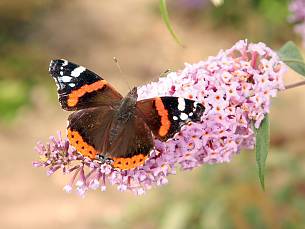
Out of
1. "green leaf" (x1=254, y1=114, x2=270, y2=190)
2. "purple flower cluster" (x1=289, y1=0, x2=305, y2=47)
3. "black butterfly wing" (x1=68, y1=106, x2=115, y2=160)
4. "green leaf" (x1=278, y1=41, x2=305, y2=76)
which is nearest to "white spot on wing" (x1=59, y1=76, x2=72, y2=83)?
"black butterfly wing" (x1=68, y1=106, x2=115, y2=160)

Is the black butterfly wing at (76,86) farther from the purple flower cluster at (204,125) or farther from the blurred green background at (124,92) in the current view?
the blurred green background at (124,92)

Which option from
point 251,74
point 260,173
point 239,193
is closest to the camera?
point 260,173

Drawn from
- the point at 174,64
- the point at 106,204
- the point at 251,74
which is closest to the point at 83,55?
the point at 174,64

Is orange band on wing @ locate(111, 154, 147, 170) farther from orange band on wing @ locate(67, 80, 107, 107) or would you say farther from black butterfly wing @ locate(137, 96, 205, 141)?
orange band on wing @ locate(67, 80, 107, 107)

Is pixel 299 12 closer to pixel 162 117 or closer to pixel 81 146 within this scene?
pixel 162 117

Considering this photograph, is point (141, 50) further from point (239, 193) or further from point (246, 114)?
point (246, 114)

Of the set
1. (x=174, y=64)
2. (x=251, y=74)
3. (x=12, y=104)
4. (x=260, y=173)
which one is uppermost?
(x=174, y=64)
